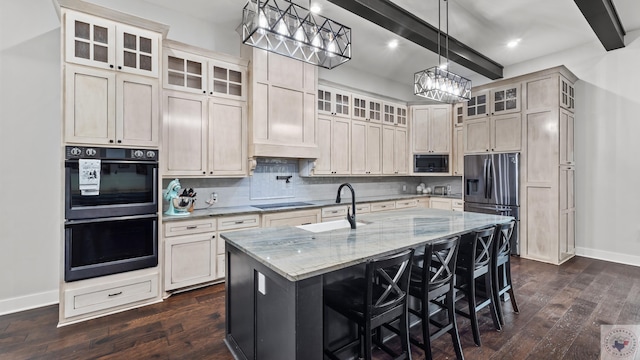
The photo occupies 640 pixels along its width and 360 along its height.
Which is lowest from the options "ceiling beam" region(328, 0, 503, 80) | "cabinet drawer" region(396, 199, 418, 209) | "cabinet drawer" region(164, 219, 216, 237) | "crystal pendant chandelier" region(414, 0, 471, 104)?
"cabinet drawer" region(164, 219, 216, 237)

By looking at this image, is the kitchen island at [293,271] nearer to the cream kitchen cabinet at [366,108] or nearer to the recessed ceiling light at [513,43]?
the cream kitchen cabinet at [366,108]

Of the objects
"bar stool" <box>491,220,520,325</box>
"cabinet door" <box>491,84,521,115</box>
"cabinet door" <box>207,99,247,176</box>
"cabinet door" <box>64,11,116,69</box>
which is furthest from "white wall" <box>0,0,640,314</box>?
"cabinet door" <box>491,84,521,115</box>

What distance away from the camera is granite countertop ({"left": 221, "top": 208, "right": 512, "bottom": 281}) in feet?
4.91

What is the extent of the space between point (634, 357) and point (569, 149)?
3.35 metres

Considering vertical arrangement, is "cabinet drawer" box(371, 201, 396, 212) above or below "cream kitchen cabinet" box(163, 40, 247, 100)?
below

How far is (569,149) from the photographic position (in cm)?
446

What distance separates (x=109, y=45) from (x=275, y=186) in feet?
8.32

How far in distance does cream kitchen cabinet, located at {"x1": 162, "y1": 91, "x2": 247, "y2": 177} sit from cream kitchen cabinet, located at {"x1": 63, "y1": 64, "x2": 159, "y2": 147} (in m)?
0.33

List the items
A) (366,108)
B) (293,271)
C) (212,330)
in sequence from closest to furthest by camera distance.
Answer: (293,271), (212,330), (366,108)

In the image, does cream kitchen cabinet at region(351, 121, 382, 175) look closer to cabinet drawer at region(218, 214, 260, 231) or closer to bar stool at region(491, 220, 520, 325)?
cabinet drawer at region(218, 214, 260, 231)

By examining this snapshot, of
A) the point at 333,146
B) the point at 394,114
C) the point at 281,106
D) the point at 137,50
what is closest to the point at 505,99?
the point at 394,114

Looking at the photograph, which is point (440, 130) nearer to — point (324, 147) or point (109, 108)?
point (324, 147)

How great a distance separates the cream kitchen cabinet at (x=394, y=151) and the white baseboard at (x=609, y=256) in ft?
9.95

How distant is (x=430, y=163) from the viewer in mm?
5695
